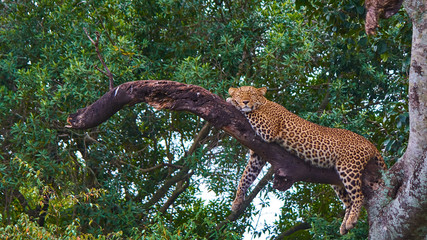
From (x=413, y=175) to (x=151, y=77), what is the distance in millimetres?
5205

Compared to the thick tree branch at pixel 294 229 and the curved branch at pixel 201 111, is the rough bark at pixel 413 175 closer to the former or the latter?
the curved branch at pixel 201 111

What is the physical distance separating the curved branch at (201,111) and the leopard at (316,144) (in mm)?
113

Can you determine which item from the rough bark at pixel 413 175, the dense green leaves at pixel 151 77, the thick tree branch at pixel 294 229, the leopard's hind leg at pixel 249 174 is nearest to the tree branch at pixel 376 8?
the rough bark at pixel 413 175

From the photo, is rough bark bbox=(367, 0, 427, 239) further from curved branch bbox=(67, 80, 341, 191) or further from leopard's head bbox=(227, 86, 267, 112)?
leopard's head bbox=(227, 86, 267, 112)

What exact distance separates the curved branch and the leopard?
113mm

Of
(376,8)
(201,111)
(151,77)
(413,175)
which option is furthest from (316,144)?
(151,77)

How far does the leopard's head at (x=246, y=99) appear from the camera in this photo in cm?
656

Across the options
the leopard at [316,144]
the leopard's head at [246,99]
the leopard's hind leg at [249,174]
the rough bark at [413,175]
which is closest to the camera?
the rough bark at [413,175]

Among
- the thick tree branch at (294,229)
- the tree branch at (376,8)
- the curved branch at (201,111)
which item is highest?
the thick tree branch at (294,229)

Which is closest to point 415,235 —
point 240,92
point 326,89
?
point 240,92

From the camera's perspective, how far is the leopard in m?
6.32

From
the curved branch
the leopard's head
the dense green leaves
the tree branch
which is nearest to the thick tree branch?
the dense green leaves

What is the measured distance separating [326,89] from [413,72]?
17.8 feet

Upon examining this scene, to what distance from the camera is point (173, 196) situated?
11.6m
